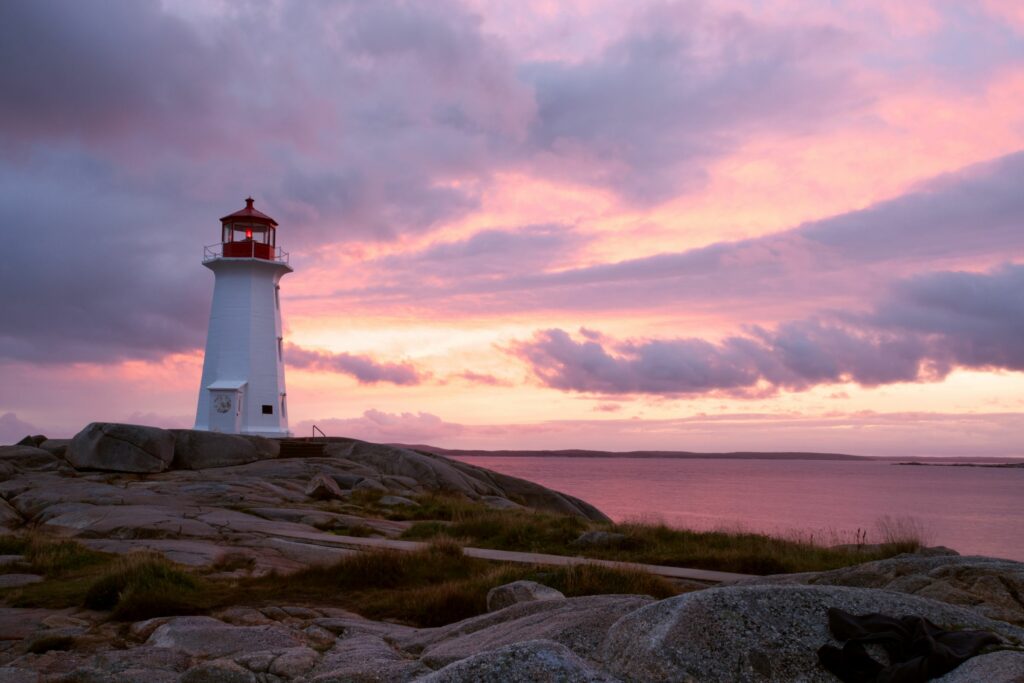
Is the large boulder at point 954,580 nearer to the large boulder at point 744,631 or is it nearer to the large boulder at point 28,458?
the large boulder at point 744,631

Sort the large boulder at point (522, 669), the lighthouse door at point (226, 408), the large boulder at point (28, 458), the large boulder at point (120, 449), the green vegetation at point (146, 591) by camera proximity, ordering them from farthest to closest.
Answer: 1. the lighthouse door at point (226, 408)
2. the large boulder at point (28, 458)
3. the large boulder at point (120, 449)
4. the green vegetation at point (146, 591)
5. the large boulder at point (522, 669)

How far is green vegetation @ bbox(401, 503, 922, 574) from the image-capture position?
539 inches

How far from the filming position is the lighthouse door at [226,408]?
3481cm

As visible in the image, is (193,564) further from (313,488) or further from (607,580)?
(313,488)

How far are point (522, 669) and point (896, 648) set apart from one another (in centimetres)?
215

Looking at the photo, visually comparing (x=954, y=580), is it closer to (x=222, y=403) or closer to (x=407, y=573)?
(x=407, y=573)

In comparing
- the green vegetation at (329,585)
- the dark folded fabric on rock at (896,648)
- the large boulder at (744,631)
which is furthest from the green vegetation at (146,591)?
the dark folded fabric on rock at (896,648)

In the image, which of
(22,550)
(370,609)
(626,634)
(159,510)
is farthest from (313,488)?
(626,634)

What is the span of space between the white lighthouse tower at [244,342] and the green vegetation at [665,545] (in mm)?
19410

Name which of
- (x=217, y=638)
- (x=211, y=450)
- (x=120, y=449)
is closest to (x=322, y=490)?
(x=211, y=450)

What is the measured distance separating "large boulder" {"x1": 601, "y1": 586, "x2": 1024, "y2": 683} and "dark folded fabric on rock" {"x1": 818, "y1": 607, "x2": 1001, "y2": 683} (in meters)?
0.10

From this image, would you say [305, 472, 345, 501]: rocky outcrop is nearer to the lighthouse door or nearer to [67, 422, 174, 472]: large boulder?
[67, 422, 174, 472]: large boulder

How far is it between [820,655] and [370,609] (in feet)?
20.7

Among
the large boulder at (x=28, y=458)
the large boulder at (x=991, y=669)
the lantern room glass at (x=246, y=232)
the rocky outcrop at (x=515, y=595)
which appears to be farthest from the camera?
the lantern room glass at (x=246, y=232)
